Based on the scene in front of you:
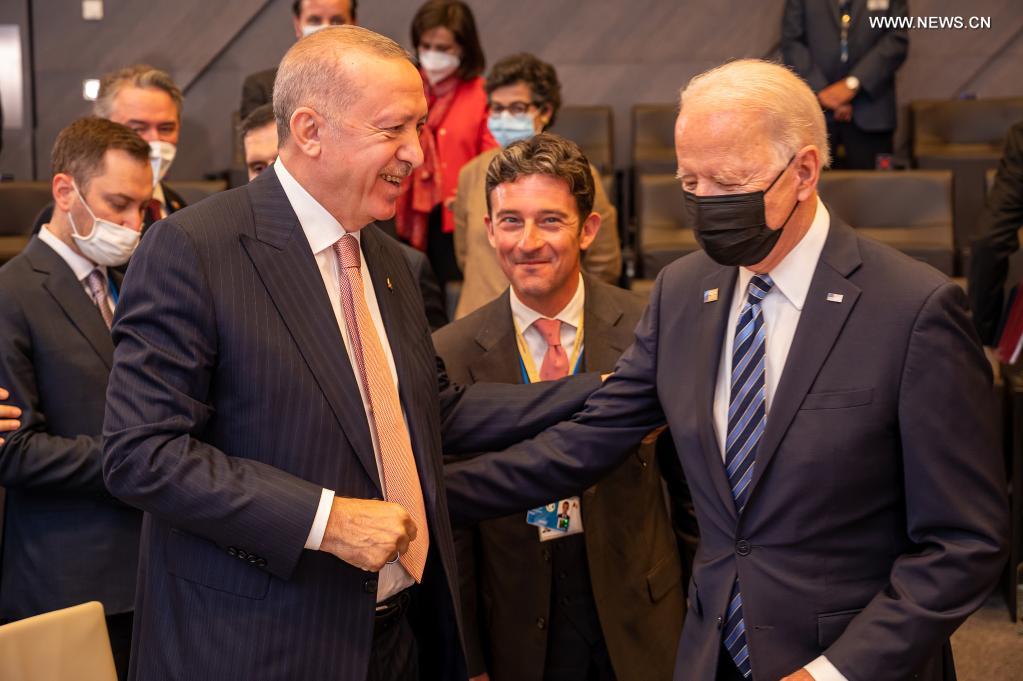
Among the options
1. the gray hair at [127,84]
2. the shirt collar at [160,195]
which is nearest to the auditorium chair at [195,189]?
the gray hair at [127,84]

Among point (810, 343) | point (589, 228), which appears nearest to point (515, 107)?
point (589, 228)

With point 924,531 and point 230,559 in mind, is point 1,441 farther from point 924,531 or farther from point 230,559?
point 924,531

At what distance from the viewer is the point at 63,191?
294 cm

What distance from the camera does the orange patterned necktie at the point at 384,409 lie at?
77.0 inches

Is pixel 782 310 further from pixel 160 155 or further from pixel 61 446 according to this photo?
pixel 160 155

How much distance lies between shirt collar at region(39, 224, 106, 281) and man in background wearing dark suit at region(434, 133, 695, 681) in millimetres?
949

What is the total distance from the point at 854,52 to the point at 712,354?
4.67 metres

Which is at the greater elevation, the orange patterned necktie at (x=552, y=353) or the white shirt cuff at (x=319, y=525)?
the orange patterned necktie at (x=552, y=353)

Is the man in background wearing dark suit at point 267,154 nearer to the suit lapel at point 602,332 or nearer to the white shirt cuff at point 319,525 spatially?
the suit lapel at point 602,332

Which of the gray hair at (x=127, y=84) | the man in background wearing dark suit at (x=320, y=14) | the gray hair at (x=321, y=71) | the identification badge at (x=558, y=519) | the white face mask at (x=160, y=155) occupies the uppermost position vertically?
the man in background wearing dark suit at (x=320, y=14)

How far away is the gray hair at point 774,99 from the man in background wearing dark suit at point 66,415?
162 cm

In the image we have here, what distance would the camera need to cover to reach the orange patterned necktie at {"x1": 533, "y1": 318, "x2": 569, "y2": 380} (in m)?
2.61

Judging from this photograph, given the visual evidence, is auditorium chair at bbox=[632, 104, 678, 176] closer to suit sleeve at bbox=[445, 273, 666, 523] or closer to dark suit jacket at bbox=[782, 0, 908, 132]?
dark suit jacket at bbox=[782, 0, 908, 132]

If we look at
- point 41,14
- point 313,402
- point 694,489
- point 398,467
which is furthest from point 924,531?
point 41,14
